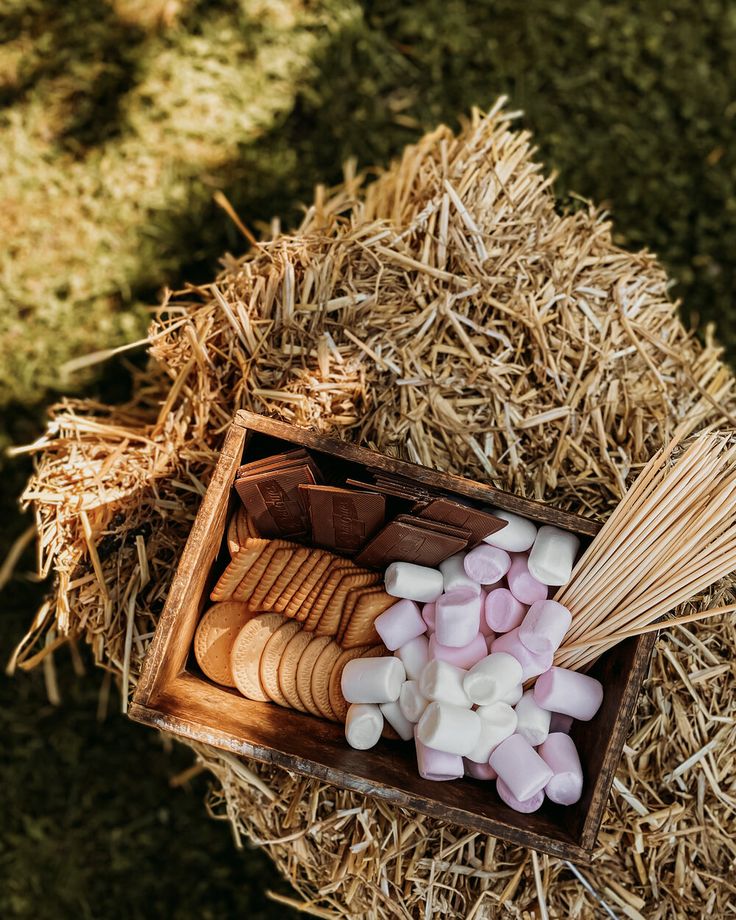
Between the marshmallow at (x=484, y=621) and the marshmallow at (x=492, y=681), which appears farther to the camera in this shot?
the marshmallow at (x=484, y=621)

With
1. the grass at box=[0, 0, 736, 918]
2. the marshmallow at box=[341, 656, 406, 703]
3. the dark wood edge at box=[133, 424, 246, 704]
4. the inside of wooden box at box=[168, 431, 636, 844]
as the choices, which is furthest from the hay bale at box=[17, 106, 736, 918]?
the grass at box=[0, 0, 736, 918]

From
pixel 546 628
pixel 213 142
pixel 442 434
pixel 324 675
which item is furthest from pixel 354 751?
pixel 213 142

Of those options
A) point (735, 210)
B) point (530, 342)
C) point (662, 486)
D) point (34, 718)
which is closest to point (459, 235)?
point (530, 342)

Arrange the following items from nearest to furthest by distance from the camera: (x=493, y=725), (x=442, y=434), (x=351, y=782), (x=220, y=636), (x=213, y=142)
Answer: (x=351, y=782) < (x=493, y=725) < (x=220, y=636) < (x=442, y=434) < (x=213, y=142)

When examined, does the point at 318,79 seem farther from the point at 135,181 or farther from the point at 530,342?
the point at 530,342

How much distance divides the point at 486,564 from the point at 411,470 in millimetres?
287

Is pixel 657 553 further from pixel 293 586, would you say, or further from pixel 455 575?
pixel 293 586

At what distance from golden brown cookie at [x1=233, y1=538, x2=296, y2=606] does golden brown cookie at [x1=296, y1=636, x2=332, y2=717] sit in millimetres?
186

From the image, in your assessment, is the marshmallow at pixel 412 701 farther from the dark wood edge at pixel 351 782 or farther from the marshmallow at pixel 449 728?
the dark wood edge at pixel 351 782

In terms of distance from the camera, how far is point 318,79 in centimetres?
283

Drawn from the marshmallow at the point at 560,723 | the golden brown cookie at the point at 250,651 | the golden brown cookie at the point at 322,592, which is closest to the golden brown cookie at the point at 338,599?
the golden brown cookie at the point at 322,592

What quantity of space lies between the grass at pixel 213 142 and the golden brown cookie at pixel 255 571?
3.92ft

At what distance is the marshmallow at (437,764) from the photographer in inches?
63.4

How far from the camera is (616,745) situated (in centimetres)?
158
